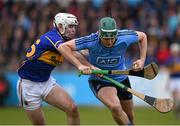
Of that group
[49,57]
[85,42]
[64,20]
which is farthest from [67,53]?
[64,20]

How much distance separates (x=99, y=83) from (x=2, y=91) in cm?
833

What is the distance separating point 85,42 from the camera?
11.8 metres

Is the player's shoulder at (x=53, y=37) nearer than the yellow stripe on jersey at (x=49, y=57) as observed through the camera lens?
Yes

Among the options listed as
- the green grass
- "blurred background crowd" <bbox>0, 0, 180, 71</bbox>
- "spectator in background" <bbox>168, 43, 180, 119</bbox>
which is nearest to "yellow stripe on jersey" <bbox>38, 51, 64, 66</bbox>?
the green grass

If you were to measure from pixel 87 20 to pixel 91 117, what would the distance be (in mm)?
4271

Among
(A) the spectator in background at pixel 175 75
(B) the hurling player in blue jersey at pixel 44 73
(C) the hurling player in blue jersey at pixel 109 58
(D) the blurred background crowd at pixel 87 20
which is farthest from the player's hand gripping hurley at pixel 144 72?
(D) the blurred background crowd at pixel 87 20

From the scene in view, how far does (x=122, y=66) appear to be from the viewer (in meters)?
12.3

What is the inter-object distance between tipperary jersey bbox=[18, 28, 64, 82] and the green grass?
4147 mm

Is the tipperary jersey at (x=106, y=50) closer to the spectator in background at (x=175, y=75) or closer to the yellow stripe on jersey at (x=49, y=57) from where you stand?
the yellow stripe on jersey at (x=49, y=57)

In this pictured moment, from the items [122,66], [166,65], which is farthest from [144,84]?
[122,66]

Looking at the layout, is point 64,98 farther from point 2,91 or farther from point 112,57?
point 2,91

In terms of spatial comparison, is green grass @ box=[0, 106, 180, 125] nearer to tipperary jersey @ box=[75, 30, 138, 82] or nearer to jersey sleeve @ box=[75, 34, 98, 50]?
tipperary jersey @ box=[75, 30, 138, 82]

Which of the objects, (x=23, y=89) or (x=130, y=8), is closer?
(x=23, y=89)

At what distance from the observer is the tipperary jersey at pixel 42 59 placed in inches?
472
